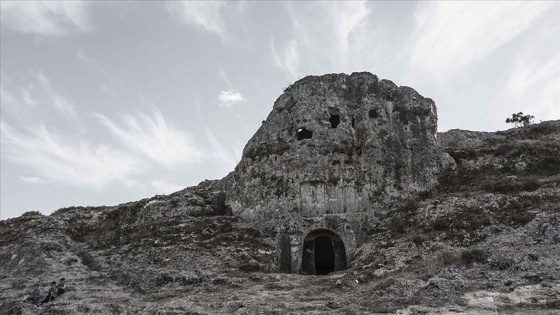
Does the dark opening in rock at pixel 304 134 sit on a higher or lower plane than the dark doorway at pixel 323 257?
higher

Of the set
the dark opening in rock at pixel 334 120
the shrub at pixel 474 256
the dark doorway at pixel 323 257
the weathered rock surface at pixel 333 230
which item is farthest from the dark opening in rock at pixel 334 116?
the shrub at pixel 474 256

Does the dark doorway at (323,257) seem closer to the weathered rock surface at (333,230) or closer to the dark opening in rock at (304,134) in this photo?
the weathered rock surface at (333,230)

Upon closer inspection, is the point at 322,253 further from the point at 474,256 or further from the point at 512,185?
the point at 474,256

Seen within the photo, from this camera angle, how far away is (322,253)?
1207 inches

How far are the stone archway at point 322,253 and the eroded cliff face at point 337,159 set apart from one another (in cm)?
64

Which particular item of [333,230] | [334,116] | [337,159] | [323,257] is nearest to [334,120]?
[334,116]

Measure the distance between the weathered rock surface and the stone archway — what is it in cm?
28

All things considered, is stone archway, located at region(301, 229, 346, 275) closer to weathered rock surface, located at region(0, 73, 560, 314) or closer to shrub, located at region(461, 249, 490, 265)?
weathered rock surface, located at region(0, 73, 560, 314)

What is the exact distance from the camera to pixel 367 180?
3094cm

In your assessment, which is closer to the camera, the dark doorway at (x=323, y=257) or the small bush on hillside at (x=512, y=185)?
the small bush on hillside at (x=512, y=185)

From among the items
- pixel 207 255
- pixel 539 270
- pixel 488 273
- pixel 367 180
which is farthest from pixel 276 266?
pixel 539 270

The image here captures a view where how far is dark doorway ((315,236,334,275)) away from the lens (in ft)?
98.8

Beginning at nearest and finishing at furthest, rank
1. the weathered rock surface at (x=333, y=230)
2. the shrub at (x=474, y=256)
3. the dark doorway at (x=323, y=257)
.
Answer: the weathered rock surface at (x=333, y=230) < the shrub at (x=474, y=256) < the dark doorway at (x=323, y=257)

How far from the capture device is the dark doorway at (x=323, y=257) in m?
30.1
